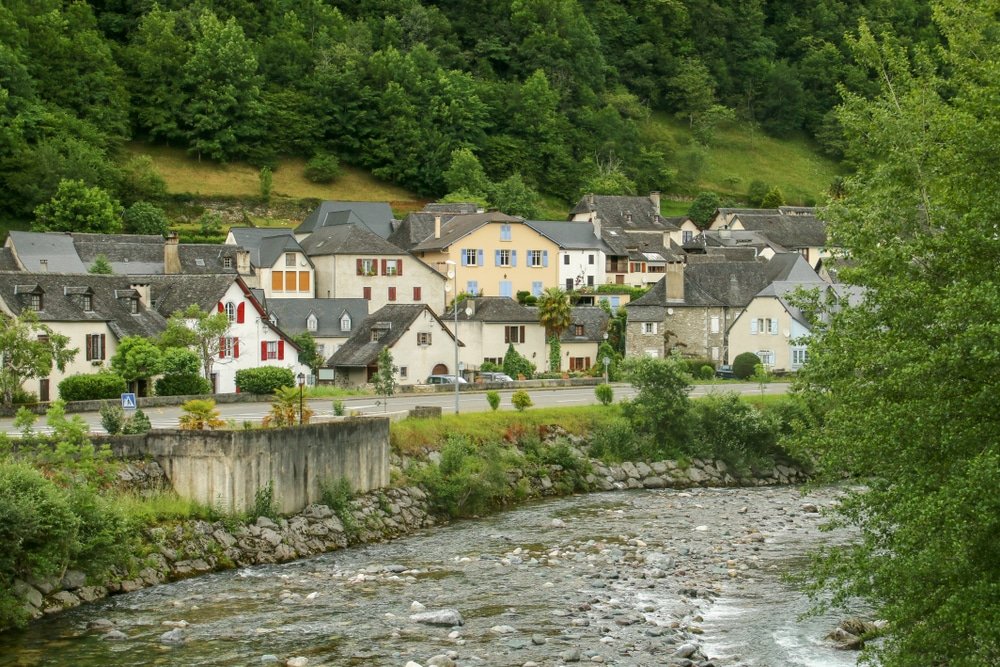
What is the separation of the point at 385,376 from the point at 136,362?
13033 mm

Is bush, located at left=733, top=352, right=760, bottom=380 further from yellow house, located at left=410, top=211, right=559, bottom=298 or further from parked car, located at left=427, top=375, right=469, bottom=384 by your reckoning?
yellow house, located at left=410, top=211, right=559, bottom=298

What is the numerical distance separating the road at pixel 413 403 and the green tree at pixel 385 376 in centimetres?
93

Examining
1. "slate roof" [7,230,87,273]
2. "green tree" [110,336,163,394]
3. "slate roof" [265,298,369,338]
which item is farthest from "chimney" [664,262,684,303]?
"green tree" [110,336,163,394]

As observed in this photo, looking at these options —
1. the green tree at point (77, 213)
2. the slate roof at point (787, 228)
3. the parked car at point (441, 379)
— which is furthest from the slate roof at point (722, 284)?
the green tree at point (77, 213)

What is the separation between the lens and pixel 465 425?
46.0m

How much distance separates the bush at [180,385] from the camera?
52.6 metres

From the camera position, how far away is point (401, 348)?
66000 millimetres

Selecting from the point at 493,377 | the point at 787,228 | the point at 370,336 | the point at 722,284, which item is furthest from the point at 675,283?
the point at 787,228

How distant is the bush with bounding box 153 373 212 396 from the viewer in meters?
52.6

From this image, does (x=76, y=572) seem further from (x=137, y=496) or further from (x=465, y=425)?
(x=465, y=425)

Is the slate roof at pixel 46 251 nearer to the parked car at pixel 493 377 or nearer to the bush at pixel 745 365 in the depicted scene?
the parked car at pixel 493 377

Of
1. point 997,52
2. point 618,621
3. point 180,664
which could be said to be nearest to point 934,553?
point 997,52

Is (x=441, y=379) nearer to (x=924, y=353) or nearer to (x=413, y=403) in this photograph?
(x=413, y=403)

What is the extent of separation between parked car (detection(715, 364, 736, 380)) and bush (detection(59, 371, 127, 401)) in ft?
123
